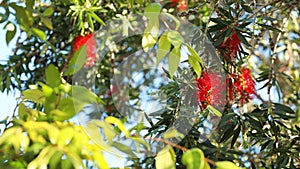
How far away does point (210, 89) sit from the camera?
128 cm

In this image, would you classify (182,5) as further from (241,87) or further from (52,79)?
(52,79)

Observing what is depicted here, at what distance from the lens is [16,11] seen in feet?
2.95

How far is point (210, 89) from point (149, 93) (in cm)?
27

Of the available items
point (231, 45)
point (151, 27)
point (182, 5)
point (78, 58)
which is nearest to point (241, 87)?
point (231, 45)

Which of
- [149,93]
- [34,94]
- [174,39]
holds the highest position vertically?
[174,39]

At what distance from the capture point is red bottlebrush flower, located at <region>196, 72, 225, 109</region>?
1.28 m

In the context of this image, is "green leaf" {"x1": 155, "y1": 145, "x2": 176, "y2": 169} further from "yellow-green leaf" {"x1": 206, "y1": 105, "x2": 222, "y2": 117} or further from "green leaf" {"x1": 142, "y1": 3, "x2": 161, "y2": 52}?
"yellow-green leaf" {"x1": 206, "y1": 105, "x2": 222, "y2": 117}

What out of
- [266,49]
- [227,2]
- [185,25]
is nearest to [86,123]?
[185,25]

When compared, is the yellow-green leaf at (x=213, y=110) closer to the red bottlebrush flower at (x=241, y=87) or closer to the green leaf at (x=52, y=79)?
the red bottlebrush flower at (x=241, y=87)

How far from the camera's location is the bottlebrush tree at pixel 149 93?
763 mm

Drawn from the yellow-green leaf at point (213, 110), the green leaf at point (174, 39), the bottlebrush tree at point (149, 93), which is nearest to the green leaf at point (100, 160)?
the bottlebrush tree at point (149, 93)

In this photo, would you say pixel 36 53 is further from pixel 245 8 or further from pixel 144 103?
pixel 245 8

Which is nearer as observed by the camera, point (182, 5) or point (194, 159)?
point (194, 159)

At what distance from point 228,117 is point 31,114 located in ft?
1.81
